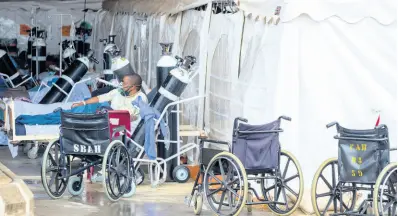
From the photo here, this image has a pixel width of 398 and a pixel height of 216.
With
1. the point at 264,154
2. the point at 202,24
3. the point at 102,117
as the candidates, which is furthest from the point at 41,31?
the point at 264,154

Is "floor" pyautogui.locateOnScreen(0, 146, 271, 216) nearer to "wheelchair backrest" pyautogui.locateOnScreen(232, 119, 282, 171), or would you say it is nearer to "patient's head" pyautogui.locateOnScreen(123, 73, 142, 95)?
"wheelchair backrest" pyautogui.locateOnScreen(232, 119, 282, 171)

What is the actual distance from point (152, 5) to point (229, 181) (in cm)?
901

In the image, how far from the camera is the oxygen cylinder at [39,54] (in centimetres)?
2227

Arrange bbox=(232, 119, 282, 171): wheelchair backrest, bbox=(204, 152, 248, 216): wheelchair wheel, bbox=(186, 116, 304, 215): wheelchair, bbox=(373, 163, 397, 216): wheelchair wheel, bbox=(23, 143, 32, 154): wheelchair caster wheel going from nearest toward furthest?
1. bbox=(373, 163, 397, 216): wheelchair wheel
2. bbox=(204, 152, 248, 216): wheelchair wheel
3. bbox=(186, 116, 304, 215): wheelchair
4. bbox=(232, 119, 282, 171): wheelchair backrest
5. bbox=(23, 143, 32, 154): wheelchair caster wheel

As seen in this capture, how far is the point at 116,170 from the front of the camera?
10.4m

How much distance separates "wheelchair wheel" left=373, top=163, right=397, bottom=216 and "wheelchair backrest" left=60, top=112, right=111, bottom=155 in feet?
10.7

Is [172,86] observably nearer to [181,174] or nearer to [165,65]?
[165,65]

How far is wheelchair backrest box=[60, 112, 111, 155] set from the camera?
10586mm

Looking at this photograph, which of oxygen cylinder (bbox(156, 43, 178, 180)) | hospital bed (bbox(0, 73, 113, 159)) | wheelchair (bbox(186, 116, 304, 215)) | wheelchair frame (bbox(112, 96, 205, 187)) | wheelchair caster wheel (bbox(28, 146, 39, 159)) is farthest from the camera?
wheelchair caster wheel (bbox(28, 146, 39, 159))

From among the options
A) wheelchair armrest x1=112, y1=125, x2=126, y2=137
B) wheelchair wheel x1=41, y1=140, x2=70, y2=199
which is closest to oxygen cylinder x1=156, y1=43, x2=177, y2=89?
wheelchair armrest x1=112, y1=125, x2=126, y2=137

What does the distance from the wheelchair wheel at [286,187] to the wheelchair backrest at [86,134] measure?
1.72m

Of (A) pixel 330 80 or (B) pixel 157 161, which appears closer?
(A) pixel 330 80

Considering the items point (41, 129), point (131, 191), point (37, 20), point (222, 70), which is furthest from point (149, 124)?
point (37, 20)

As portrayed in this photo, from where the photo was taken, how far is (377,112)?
10094 mm
